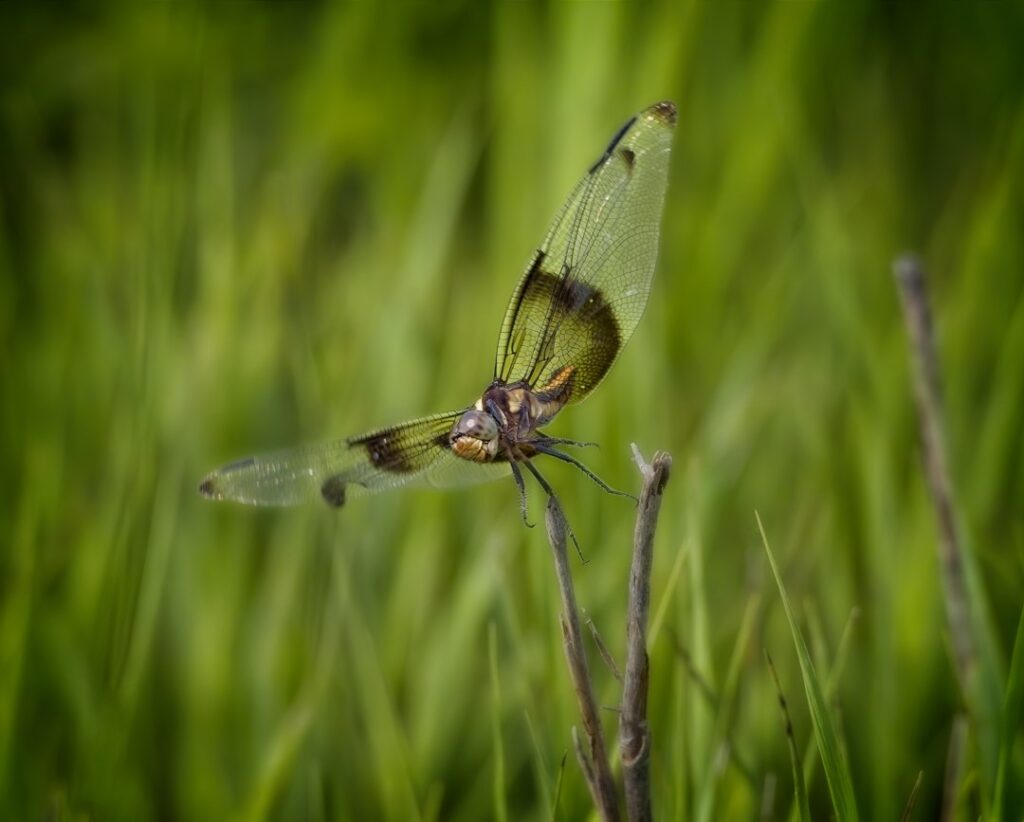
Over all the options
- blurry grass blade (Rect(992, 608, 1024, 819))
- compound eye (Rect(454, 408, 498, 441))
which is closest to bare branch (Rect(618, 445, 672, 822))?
compound eye (Rect(454, 408, 498, 441))

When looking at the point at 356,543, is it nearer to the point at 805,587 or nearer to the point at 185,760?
the point at 185,760

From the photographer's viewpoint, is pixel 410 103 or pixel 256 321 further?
pixel 410 103

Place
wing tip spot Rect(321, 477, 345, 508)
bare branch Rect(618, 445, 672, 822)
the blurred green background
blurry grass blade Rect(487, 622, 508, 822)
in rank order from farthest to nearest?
the blurred green background → wing tip spot Rect(321, 477, 345, 508) → blurry grass blade Rect(487, 622, 508, 822) → bare branch Rect(618, 445, 672, 822)

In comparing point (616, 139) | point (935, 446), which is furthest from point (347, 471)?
point (935, 446)

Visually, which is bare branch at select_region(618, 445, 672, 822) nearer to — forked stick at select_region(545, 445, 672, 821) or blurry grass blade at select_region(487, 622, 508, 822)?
forked stick at select_region(545, 445, 672, 821)

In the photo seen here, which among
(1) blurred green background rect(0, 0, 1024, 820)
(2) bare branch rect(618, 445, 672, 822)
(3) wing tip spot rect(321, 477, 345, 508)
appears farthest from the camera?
(1) blurred green background rect(0, 0, 1024, 820)

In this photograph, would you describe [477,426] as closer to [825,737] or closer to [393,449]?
[393,449]

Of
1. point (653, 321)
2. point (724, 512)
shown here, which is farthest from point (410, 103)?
point (724, 512)

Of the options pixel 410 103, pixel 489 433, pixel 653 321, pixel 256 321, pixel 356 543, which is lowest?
pixel 489 433
